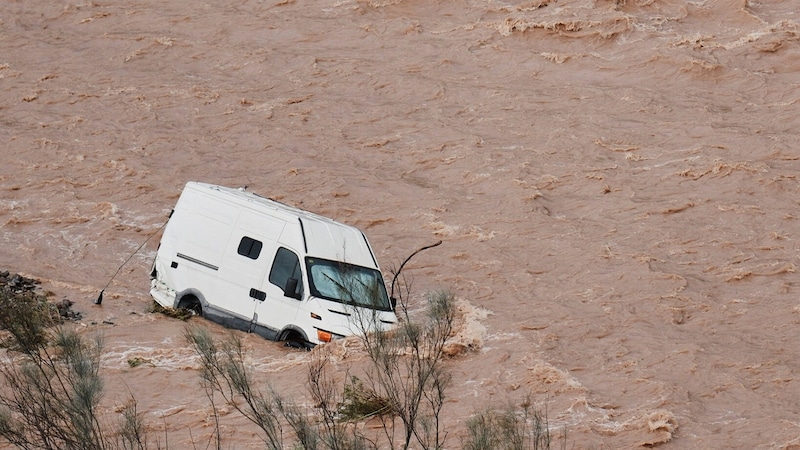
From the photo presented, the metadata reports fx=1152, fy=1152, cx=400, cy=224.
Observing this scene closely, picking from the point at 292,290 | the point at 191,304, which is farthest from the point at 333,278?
the point at 191,304

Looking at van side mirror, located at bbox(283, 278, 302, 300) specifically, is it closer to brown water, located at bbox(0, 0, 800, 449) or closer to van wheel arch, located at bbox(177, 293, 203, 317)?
brown water, located at bbox(0, 0, 800, 449)

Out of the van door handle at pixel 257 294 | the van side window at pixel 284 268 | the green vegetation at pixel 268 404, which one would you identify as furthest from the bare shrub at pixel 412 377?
the van door handle at pixel 257 294

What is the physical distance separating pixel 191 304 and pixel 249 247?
1.08 metres

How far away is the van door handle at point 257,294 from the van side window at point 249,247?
437 millimetres

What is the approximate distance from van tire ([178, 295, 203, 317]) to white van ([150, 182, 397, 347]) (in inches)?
0.5

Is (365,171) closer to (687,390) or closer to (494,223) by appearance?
(494,223)

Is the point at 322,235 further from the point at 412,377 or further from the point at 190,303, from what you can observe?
the point at 412,377

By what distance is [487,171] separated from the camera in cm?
2083

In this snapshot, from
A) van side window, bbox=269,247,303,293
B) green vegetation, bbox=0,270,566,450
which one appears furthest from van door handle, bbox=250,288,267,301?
green vegetation, bbox=0,270,566,450

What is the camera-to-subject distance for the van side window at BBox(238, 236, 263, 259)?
1426 centimetres

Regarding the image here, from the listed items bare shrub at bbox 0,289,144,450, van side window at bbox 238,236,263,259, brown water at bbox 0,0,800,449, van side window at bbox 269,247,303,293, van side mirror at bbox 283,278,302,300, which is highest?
bare shrub at bbox 0,289,144,450

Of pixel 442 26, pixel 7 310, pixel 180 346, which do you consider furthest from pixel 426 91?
pixel 7 310

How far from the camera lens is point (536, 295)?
16500 mm

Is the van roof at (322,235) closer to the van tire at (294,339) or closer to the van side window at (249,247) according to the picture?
the van side window at (249,247)
